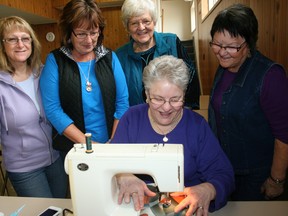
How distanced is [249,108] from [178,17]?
9.18 meters

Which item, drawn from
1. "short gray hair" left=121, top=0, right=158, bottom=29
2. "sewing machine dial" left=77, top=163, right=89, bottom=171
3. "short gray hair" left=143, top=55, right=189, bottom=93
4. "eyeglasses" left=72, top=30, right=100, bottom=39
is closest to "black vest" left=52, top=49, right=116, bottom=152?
"eyeglasses" left=72, top=30, right=100, bottom=39

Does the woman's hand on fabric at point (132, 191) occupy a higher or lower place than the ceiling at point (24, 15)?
lower

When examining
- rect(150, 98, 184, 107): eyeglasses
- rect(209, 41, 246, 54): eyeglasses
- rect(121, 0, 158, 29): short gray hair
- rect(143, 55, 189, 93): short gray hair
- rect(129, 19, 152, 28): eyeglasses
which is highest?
rect(121, 0, 158, 29): short gray hair

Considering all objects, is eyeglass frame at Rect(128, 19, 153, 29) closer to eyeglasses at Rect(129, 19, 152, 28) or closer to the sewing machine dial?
eyeglasses at Rect(129, 19, 152, 28)

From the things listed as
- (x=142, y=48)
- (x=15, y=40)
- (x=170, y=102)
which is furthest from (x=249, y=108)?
(x=15, y=40)

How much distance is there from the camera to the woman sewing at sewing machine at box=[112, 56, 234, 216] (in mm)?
1094

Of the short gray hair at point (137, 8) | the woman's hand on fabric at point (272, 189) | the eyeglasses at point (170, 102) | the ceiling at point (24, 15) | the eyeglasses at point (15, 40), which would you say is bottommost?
the woman's hand on fabric at point (272, 189)

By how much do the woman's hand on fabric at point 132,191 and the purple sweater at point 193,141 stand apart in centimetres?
22

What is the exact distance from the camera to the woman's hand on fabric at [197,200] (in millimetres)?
992

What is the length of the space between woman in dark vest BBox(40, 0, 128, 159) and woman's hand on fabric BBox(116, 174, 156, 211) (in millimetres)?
508

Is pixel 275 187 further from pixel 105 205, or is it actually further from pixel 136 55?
pixel 136 55

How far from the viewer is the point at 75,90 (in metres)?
1.56

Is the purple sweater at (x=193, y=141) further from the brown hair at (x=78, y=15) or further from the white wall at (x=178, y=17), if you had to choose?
the white wall at (x=178, y=17)

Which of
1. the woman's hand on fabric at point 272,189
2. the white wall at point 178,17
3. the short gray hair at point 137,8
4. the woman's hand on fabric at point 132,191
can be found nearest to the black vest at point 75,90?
the short gray hair at point 137,8
